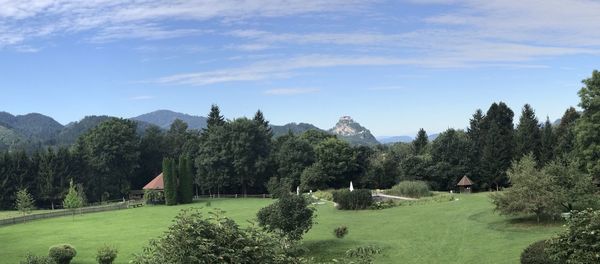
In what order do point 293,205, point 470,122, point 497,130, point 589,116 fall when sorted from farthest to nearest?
1. point 470,122
2. point 497,130
3. point 589,116
4. point 293,205

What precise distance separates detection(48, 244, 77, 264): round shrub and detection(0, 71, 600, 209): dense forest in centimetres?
3809

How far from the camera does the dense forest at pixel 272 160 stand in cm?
6197

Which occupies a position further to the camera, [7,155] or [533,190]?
[7,155]

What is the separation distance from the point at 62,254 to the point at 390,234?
17.0 metres

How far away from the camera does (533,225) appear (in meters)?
26.4

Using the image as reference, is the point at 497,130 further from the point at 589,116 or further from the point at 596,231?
the point at 596,231

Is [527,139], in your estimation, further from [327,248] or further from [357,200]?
[327,248]

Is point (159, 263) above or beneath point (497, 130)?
beneath

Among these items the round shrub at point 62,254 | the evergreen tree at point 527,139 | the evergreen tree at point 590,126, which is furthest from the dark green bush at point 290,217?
the evergreen tree at point 527,139

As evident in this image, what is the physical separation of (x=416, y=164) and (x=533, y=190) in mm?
38955

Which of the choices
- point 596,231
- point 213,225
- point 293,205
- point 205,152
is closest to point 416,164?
point 205,152

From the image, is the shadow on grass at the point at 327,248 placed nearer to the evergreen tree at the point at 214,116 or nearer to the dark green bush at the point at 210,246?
the dark green bush at the point at 210,246

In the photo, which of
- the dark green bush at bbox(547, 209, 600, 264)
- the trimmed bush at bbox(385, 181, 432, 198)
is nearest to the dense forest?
the trimmed bush at bbox(385, 181, 432, 198)

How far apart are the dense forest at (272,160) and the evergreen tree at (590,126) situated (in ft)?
50.9
